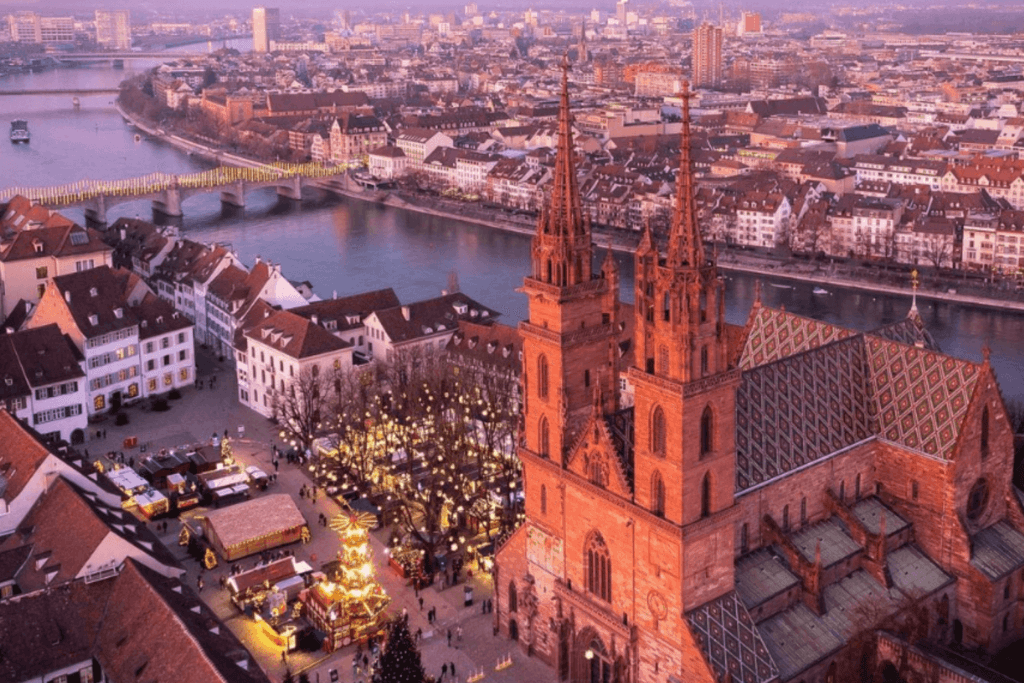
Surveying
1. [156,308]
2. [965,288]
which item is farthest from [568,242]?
[965,288]

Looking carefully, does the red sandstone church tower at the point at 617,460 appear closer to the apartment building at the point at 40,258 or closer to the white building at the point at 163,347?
the white building at the point at 163,347

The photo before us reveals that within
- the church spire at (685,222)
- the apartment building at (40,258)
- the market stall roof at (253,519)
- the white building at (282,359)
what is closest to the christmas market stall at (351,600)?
the market stall roof at (253,519)

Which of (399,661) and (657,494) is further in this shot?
(399,661)

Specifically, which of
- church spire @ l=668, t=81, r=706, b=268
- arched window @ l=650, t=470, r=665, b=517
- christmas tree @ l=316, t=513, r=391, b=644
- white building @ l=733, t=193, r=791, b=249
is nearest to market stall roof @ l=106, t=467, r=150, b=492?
christmas tree @ l=316, t=513, r=391, b=644

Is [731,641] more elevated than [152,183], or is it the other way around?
[152,183]

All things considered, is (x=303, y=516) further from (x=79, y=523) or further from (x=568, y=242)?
(x=568, y=242)

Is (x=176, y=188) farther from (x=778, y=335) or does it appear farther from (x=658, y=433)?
(x=658, y=433)

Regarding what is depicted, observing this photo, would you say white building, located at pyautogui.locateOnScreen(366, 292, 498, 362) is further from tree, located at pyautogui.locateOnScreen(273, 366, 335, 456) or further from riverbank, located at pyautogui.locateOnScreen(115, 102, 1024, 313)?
riverbank, located at pyautogui.locateOnScreen(115, 102, 1024, 313)

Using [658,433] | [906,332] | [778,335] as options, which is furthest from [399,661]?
[906,332]
